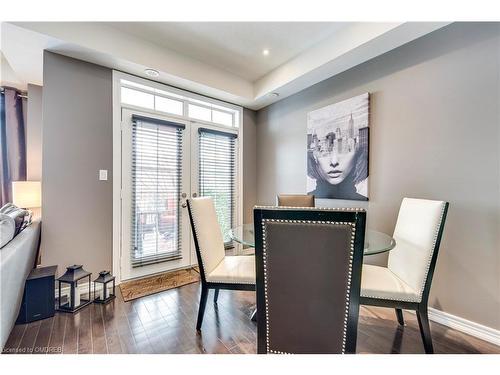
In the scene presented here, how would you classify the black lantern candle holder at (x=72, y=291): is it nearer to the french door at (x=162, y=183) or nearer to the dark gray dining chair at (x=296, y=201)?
the french door at (x=162, y=183)

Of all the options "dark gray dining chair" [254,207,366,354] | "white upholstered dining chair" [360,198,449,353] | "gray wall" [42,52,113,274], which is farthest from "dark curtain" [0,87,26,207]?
"white upholstered dining chair" [360,198,449,353]

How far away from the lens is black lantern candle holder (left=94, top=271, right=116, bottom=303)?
7.13ft

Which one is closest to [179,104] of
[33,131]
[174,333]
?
[33,131]

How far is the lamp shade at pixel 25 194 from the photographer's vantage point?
258 centimetres

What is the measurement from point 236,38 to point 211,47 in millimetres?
331

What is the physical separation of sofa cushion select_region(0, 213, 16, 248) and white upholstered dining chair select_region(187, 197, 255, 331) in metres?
1.26

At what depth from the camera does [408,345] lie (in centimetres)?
158

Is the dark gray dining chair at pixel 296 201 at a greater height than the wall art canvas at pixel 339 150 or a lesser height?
lesser

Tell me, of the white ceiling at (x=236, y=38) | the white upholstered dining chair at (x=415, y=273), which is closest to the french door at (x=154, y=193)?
the white ceiling at (x=236, y=38)

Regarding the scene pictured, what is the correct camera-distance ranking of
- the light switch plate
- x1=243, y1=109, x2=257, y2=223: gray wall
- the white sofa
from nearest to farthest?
the white sofa < the light switch plate < x1=243, y1=109, x2=257, y2=223: gray wall

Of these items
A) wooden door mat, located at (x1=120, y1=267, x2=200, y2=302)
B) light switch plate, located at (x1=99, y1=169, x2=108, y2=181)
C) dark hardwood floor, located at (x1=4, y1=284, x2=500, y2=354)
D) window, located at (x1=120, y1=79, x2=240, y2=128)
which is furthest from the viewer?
window, located at (x1=120, y1=79, x2=240, y2=128)

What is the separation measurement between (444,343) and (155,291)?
253 cm

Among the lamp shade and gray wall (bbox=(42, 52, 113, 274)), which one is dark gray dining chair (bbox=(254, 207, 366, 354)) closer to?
gray wall (bbox=(42, 52, 113, 274))

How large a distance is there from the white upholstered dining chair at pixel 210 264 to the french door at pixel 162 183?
0.87m
